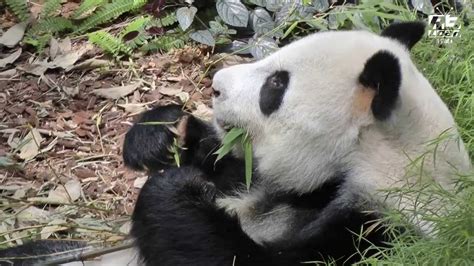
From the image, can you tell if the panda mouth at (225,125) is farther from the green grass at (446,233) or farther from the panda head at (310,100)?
the green grass at (446,233)

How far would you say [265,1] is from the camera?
275 inches

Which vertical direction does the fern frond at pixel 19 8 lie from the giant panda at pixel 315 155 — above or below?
below

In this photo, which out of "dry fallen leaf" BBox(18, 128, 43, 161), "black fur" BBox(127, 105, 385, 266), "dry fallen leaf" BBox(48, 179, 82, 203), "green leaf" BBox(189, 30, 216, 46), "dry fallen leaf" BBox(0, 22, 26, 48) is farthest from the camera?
"dry fallen leaf" BBox(0, 22, 26, 48)

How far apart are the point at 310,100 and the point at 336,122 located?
0.51 feet

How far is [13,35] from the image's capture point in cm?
722

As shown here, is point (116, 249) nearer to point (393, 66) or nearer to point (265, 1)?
point (393, 66)

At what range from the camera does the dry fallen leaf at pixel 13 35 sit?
23.5 feet

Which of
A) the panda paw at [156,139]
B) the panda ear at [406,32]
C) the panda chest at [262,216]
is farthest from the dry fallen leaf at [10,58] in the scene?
the panda ear at [406,32]

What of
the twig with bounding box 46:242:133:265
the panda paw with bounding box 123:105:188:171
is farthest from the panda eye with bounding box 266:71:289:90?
the twig with bounding box 46:242:133:265

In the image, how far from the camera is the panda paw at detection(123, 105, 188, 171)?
4543 millimetres

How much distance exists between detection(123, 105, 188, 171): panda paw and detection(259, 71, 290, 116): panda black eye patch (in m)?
0.79

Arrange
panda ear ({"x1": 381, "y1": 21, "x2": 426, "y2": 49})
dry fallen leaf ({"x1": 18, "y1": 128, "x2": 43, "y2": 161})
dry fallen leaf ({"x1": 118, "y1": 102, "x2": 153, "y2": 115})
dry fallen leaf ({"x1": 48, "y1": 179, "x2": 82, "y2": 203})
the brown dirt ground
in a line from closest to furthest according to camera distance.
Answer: panda ear ({"x1": 381, "y1": 21, "x2": 426, "y2": 49}), the brown dirt ground, dry fallen leaf ({"x1": 48, "y1": 179, "x2": 82, "y2": 203}), dry fallen leaf ({"x1": 18, "y1": 128, "x2": 43, "y2": 161}), dry fallen leaf ({"x1": 118, "y1": 102, "x2": 153, "y2": 115})

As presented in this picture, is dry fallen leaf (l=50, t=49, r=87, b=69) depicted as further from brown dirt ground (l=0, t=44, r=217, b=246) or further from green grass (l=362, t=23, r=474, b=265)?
green grass (l=362, t=23, r=474, b=265)

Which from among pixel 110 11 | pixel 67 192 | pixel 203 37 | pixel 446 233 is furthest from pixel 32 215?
pixel 446 233
